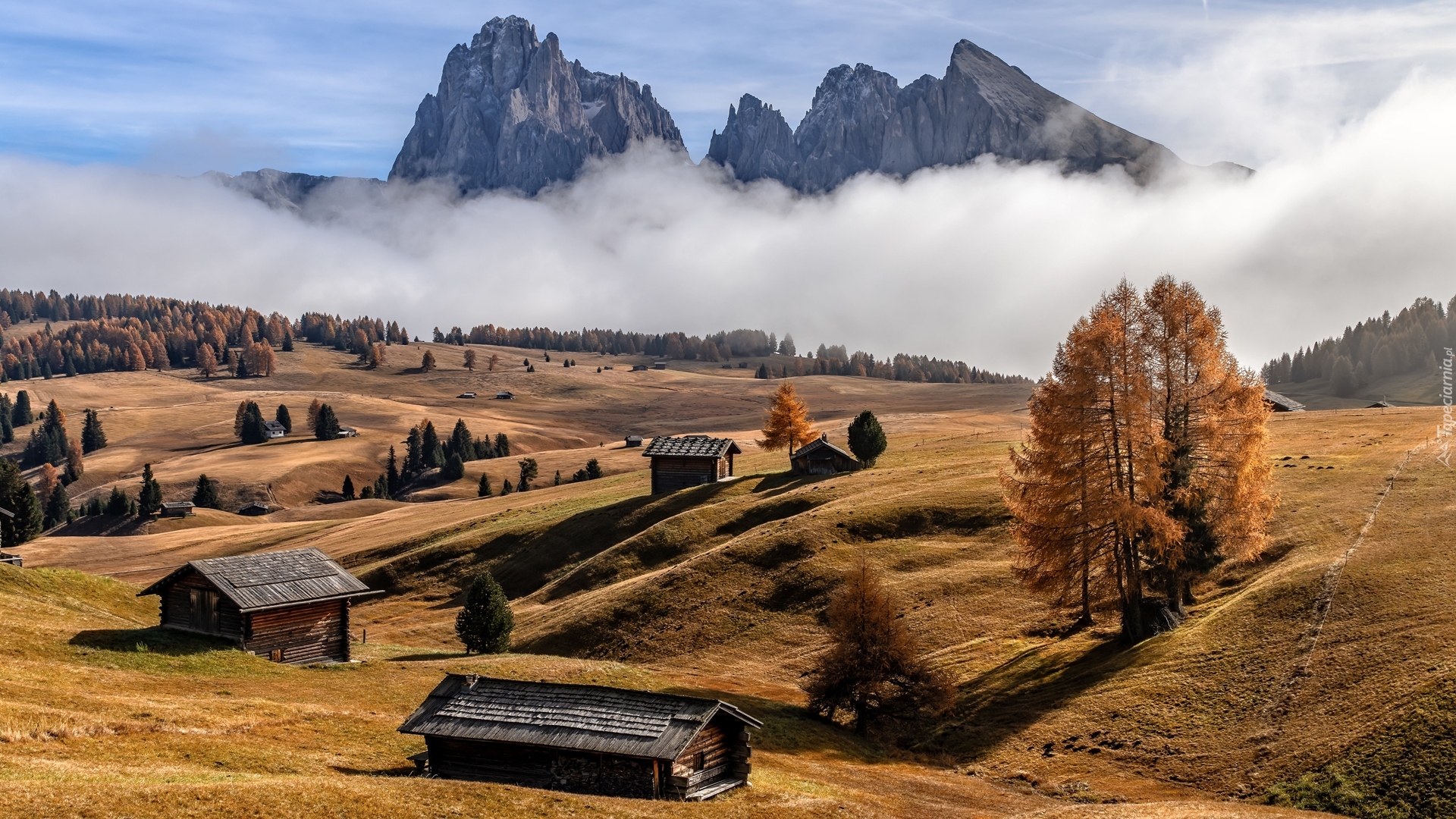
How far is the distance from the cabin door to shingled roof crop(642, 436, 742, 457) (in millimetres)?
49968

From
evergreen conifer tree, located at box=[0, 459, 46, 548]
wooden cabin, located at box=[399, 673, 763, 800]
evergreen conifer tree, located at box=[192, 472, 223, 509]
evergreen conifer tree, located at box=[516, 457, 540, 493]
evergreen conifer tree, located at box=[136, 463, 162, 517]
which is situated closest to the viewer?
wooden cabin, located at box=[399, 673, 763, 800]

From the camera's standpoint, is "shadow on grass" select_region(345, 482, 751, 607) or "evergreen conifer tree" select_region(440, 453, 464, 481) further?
"evergreen conifer tree" select_region(440, 453, 464, 481)

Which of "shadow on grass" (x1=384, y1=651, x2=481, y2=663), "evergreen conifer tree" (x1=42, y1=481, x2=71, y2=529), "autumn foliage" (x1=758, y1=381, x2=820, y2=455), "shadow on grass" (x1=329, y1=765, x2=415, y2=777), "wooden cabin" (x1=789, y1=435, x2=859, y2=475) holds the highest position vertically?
"autumn foliage" (x1=758, y1=381, x2=820, y2=455)

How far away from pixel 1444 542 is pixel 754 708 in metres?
31.2

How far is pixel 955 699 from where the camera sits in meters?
45.0

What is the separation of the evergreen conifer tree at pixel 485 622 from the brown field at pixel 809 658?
209 cm

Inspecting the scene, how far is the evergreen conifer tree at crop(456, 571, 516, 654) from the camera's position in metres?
57.3

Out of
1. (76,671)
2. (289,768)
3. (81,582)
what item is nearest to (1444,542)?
(289,768)

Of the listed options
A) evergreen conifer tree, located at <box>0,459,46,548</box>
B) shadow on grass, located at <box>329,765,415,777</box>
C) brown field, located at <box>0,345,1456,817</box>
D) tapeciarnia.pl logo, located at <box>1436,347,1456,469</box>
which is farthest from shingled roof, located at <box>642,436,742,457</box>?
shadow on grass, located at <box>329,765,415,777</box>

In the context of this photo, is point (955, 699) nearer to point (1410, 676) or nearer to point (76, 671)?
point (1410, 676)

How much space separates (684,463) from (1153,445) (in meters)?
58.1

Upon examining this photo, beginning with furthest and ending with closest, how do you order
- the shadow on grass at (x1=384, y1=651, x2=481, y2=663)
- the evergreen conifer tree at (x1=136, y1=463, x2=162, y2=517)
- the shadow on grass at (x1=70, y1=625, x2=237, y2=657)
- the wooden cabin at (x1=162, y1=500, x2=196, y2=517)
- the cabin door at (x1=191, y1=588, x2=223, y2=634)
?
1. the evergreen conifer tree at (x1=136, y1=463, x2=162, y2=517)
2. the wooden cabin at (x1=162, y1=500, x2=196, y2=517)
3. the shadow on grass at (x1=384, y1=651, x2=481, y2=663)
4. the cabin door at (x1=191, y1=588, x2=223, y2=634)
5. the shadow on grass at (x1=70, y1=625, x2=237, y2=657)

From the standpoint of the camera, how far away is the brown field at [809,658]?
2933 cm

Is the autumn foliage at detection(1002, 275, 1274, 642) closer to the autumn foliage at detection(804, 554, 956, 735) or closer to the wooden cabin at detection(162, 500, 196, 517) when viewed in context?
the autumn foliage at detection(804, 554, 956, 735)
